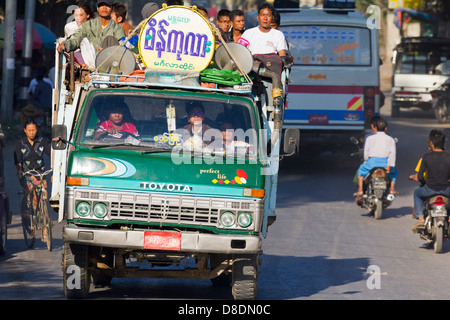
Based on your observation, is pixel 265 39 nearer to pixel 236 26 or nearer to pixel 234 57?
pixel 236 26

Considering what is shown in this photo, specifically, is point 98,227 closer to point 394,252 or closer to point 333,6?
point 394,252

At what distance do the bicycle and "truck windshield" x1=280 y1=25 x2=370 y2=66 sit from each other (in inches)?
349

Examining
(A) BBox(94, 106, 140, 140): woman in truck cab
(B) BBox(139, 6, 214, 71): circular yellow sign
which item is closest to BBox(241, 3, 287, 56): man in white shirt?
(B) BBox(139, 6, 214, 71): circular yellow sign

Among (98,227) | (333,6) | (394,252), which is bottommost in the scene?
(394,252)

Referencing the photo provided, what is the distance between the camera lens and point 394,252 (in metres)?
12.8

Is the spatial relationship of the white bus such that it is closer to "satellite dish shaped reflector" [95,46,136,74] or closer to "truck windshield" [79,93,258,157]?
"satellite dish shaped reflector" [95,46,136,74]

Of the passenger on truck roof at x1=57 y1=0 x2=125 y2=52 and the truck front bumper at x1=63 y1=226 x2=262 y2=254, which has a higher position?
the passenger on truck roof at x1=57 y1=0 x2=125 y2=52

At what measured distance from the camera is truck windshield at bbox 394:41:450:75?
3716cm

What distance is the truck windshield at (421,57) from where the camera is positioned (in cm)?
3716

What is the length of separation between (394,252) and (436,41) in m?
25.8

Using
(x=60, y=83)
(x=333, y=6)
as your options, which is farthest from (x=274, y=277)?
(x=333, y=6)

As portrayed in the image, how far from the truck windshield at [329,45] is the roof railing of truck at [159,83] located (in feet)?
35.9

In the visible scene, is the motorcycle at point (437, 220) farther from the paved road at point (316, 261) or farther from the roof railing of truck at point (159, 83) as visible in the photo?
the roof railing of truck at point (159, 83)

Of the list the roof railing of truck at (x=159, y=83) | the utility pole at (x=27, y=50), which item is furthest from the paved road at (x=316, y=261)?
the utility pole at (x=27, y=50)
